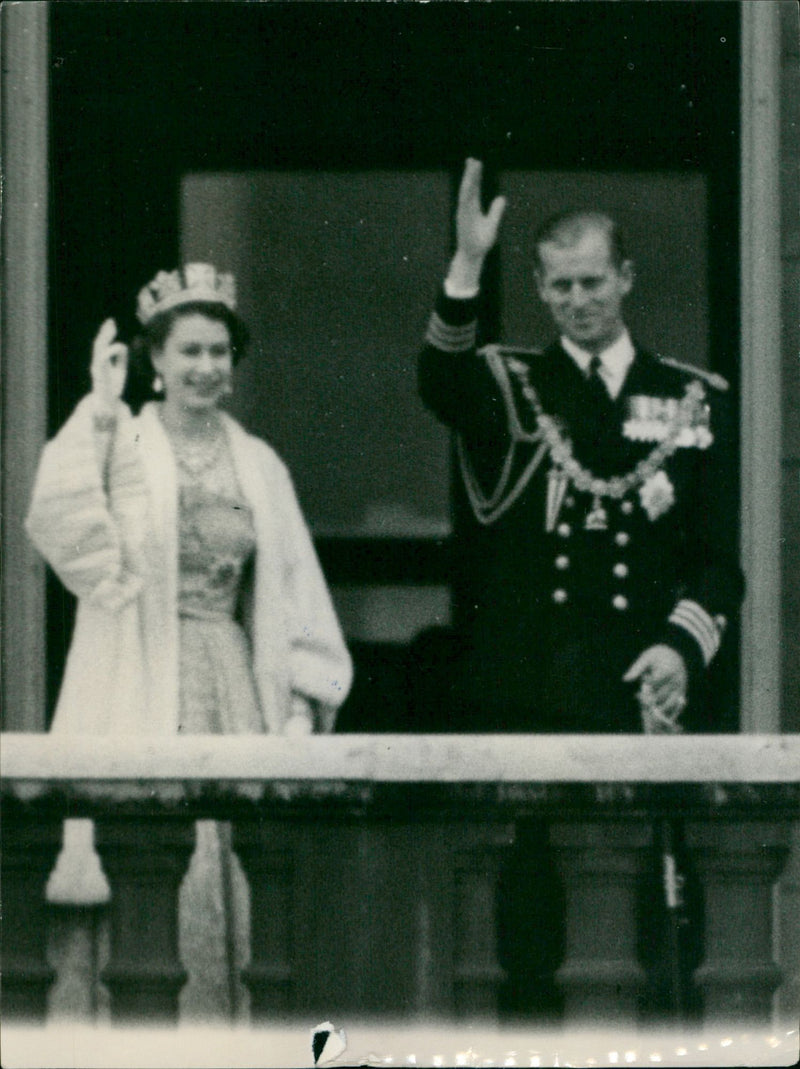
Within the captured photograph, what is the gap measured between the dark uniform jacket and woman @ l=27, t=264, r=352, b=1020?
0.47 metres

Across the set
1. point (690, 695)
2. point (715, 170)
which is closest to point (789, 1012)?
point (690, 695)

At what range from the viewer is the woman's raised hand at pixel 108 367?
607 cm

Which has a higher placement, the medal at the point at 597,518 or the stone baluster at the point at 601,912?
the medal at the point at 597,518

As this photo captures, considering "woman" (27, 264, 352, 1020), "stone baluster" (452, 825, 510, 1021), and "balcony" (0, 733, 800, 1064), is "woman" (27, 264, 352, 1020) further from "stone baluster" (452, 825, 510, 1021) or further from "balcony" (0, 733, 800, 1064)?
"stone baluster" (452, 825, 510, 1021)

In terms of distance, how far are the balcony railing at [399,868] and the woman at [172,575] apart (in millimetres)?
753

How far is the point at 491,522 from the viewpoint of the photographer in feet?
19.9

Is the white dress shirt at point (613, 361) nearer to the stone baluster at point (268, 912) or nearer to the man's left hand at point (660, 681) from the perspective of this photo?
the man's left hand at point (660, 681)

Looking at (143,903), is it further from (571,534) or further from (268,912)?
(571,534)

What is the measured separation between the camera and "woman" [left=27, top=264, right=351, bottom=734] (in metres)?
5.98

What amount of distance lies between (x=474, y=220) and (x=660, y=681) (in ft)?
4.52

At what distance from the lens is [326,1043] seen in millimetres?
5246

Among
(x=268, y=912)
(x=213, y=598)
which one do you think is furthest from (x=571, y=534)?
(x=268, y=912)

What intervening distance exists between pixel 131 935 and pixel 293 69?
2.50 m

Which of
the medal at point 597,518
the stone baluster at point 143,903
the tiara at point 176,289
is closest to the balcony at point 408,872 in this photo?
the stone baluster at point 143,903
